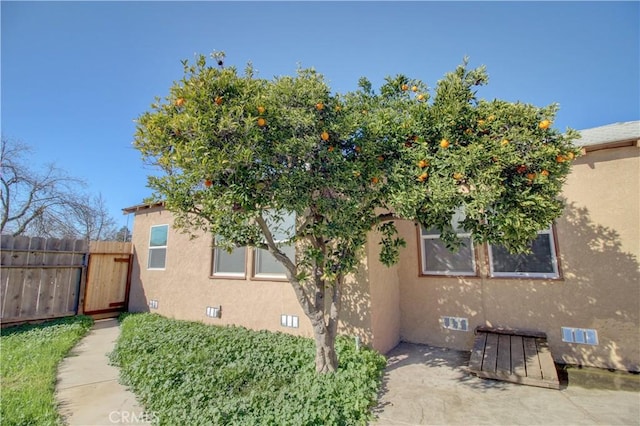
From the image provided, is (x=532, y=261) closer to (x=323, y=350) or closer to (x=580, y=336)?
(x=580, y=336)

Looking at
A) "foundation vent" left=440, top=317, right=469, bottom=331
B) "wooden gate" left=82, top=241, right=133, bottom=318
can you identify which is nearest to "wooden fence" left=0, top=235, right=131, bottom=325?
"wooden gate" left=82, top=241, right=133, bottom=318

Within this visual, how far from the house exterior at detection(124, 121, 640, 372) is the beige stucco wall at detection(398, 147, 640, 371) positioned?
1 cm

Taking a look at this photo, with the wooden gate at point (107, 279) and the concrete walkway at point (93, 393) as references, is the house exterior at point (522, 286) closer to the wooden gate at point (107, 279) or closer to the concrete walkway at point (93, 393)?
the concrete walkway at point (93, 393)

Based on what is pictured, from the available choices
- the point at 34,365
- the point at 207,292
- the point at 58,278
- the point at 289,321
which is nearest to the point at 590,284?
the point at 289,321

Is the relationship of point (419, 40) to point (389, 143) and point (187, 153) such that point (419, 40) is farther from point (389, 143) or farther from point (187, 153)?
point (187, 153)

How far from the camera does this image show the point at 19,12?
17.7 feet

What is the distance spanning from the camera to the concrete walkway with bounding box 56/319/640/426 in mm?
3135

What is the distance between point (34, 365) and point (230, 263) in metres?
3.91

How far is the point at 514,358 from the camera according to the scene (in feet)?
14.3

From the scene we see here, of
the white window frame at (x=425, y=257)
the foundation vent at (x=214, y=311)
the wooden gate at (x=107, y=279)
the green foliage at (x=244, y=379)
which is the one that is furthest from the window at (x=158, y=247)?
the white window frame at (x=425, y=257)

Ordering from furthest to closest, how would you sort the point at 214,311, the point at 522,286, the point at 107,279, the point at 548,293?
the point at 107,279, the point at 214,311, the point at 522,286, the point at 548,293

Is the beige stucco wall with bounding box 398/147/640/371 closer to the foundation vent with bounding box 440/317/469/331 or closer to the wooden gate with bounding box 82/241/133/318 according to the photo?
the foundation vent with bounding box 440/317/469/331

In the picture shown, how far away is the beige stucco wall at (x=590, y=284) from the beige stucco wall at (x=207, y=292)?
2.25m

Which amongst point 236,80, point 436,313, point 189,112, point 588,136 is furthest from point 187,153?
point 588,136
